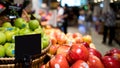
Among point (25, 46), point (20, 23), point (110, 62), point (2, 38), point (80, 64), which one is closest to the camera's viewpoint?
point (80, 64)

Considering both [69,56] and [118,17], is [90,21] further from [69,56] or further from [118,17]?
[69,56]

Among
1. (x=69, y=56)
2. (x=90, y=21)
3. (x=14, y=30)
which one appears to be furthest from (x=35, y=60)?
(x=90, y=21)

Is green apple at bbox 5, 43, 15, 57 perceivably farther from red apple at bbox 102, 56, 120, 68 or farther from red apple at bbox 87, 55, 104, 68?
red apple at bbox 102, 56, 120, 68

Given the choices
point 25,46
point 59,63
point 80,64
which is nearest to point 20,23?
point 25,46

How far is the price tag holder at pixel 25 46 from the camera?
1562mm

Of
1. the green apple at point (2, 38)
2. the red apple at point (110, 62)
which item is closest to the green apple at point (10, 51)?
the green apple at point (2, 38)

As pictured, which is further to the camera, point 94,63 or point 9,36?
point 9,36

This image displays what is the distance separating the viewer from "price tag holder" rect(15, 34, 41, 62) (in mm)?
1562

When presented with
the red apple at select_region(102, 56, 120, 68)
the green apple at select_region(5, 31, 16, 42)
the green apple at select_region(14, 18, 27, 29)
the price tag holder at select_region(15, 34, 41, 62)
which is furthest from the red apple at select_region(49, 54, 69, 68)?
the green apple at select_region(14, 18, 27, 29)

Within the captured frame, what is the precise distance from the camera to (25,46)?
1.60 meters

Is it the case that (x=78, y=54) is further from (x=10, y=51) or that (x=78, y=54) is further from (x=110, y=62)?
(x=10, y=51)

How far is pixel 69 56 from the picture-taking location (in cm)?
162

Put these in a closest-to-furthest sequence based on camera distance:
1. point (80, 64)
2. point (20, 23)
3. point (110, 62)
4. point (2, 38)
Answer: point (80, 64) → point (110, 62) → point (2, 38) → point (20, 23)

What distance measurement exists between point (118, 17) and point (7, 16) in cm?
786
